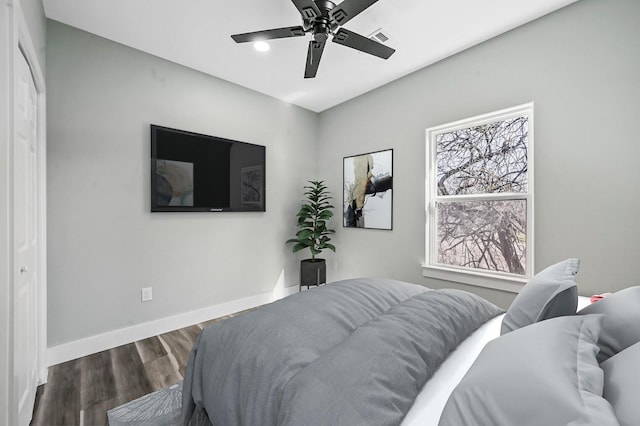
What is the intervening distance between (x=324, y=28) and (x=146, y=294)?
2716 mm

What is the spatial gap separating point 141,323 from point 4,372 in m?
1.60

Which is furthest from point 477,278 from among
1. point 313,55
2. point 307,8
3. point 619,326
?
point 307,8

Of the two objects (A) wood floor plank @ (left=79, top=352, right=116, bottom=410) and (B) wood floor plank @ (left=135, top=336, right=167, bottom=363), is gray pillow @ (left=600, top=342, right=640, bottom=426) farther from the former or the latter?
(B) wood floor plank @ (left=135, top=336, right=167, bottom=363)

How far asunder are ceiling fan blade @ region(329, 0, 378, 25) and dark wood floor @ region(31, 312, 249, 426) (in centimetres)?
268

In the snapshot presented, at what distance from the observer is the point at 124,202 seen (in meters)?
2.50

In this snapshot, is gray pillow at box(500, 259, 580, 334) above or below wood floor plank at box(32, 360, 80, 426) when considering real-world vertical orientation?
above

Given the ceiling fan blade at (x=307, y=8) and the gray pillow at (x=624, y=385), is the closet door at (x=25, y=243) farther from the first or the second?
the gray pillow at (x=624, y=385)

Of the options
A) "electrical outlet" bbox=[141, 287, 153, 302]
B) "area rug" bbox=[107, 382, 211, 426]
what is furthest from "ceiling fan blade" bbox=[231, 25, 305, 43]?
"area rug" bbox=[107, 382, 211, 426]

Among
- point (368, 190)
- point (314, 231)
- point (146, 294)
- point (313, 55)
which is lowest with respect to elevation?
point (146, 294)

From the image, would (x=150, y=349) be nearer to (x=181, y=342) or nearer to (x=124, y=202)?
(x=181, y=342)

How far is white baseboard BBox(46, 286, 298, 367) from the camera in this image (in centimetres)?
221

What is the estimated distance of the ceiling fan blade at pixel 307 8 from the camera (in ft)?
5.30

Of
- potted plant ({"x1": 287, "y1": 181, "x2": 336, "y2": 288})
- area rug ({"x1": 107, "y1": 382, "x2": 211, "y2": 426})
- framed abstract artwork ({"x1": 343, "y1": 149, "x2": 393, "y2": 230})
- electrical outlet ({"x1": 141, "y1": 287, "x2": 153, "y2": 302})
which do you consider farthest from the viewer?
potted plant ({"x1": 287, "y1": 181, "x2": 336, "y2": 288})

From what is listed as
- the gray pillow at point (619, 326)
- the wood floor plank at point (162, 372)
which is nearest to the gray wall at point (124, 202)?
the wood floor plank at point (162, 372)
